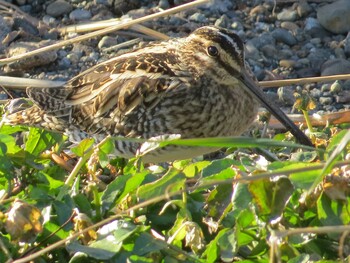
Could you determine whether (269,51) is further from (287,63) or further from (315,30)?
(315,30)

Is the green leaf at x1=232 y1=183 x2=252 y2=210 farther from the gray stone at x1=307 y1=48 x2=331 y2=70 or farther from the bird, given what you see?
the gray stone at x1=307 y1=48 x2=331 y2=70

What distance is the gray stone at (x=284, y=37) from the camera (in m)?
5.96

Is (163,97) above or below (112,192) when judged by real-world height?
below

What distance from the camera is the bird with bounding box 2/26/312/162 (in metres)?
4.62

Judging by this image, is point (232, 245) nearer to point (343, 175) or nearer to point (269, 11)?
point (343, 175)

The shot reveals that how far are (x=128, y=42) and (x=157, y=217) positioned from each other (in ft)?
8.61

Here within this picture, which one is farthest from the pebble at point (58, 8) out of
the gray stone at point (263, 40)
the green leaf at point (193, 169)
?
the green leaf at point (193, 169)

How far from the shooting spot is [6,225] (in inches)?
118

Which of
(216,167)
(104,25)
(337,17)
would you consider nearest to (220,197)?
(216,167)

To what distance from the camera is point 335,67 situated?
5645 mm

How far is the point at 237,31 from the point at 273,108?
1.47m

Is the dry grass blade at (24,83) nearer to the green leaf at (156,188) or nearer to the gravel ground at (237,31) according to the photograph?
the gravel ground at (237,31)

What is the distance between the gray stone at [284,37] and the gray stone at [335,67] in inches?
12.5

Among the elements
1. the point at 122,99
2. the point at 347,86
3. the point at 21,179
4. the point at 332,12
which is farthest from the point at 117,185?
the point at 332,12
